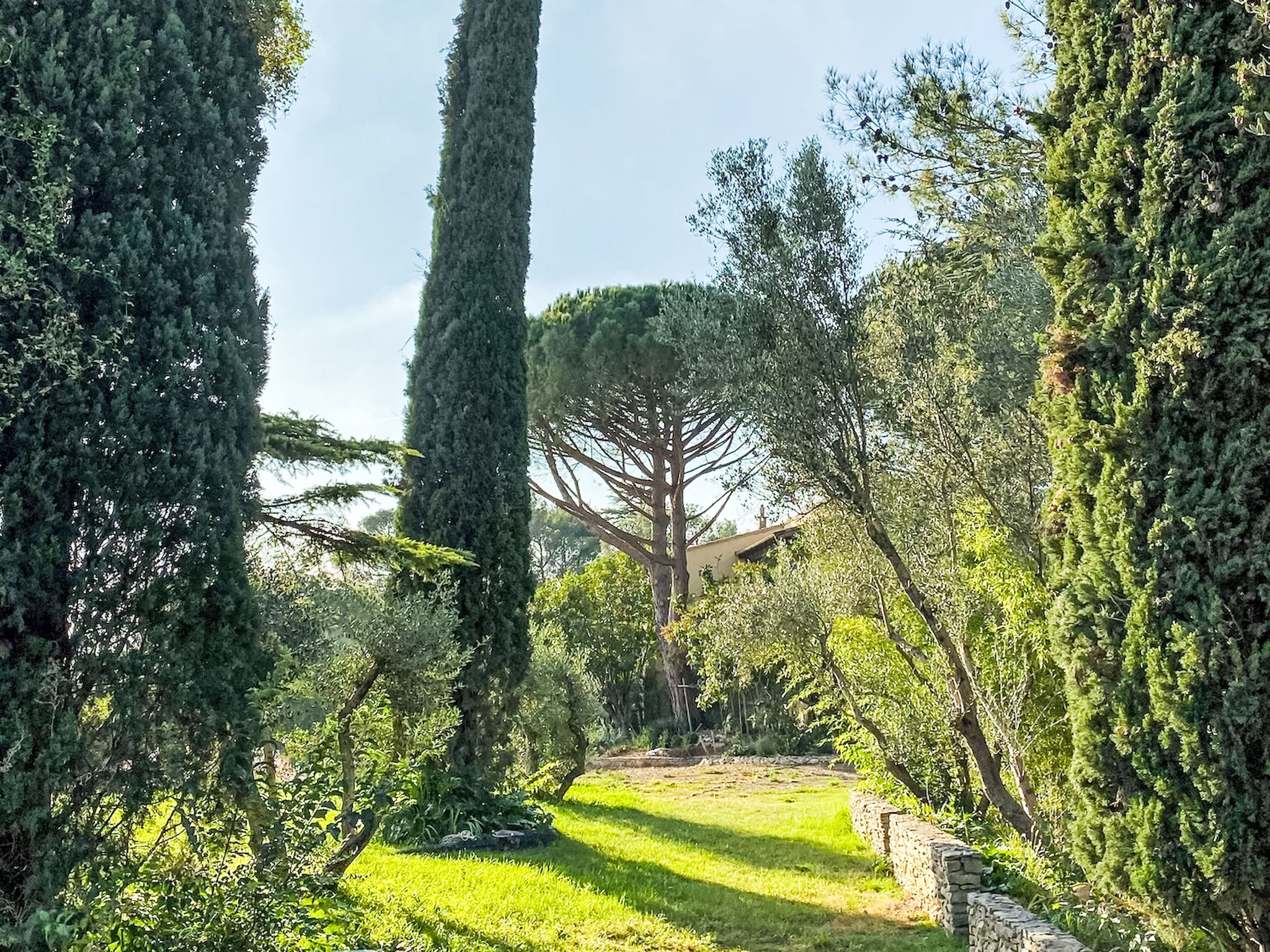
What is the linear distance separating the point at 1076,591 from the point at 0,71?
5389 millimetres

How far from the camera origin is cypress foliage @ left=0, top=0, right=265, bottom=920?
11.6ft

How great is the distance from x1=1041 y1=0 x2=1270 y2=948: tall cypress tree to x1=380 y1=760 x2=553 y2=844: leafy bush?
653cm

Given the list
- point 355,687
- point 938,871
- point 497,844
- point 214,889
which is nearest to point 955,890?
point 938,871

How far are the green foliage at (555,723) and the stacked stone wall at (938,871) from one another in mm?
5202

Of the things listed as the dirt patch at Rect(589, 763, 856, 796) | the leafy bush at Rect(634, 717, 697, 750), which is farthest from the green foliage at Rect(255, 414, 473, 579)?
the leafy bush at Rect(634, 717, 697, 750)

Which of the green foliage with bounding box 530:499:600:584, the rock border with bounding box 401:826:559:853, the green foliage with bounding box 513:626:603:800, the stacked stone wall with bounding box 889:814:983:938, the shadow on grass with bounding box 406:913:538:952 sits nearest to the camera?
the shadow on grass with bounding box 406:913:538:952

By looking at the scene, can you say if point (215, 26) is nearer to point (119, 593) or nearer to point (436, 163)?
point (119, 593)

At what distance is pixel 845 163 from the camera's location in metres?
7.65

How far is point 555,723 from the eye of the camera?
1231cm

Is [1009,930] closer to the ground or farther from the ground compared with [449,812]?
closer to the ground

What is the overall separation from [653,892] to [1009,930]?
3171 millimetres

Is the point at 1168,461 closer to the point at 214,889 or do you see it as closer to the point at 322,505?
the point at 214,889

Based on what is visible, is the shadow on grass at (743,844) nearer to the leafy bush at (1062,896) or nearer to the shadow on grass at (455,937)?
the leafy bush at (1062,896)

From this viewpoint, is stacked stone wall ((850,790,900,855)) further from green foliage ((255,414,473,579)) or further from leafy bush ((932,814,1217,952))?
green foliage ((255,414,473,579))
